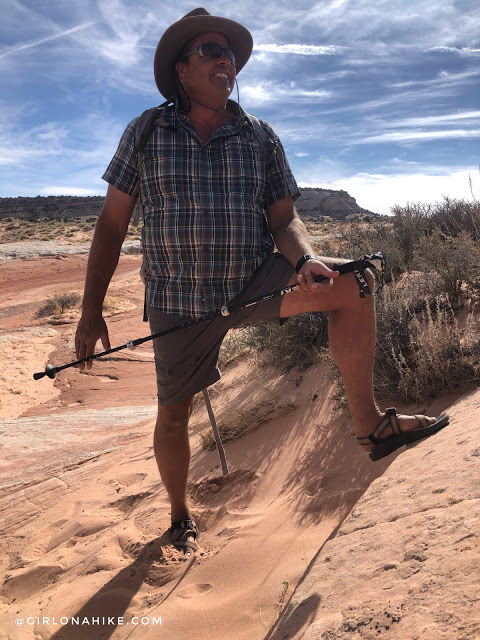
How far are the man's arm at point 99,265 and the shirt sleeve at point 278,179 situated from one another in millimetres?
678

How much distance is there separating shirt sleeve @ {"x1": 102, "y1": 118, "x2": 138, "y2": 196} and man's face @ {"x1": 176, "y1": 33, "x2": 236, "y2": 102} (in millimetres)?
346

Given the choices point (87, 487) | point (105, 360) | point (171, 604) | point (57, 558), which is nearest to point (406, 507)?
point (171, 604)

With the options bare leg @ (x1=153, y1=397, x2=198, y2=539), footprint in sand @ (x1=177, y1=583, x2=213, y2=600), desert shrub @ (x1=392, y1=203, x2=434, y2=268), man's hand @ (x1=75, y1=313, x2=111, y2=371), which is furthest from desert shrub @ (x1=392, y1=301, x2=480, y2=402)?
desert shrub @ (x1=392, y1=203, x2=434, y2=268)

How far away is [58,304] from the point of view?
13.2 metres

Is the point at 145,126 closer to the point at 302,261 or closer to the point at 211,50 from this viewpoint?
the point at 211,50

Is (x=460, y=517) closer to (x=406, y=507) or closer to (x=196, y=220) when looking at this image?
(x=406, y=507)

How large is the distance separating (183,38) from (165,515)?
102 inches

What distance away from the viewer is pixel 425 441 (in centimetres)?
242

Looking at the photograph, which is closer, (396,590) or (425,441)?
(396,590)

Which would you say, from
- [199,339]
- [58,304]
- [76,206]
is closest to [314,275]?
[199,339]

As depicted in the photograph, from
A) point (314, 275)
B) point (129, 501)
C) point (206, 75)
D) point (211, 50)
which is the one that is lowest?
point (129, 501)

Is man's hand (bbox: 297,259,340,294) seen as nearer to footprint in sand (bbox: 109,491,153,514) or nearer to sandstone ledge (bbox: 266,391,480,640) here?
sandstone ledge (bbox: 266,391,480,640)

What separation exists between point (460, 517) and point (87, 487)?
3.03 meters

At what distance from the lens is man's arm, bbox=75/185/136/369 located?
265 cm
